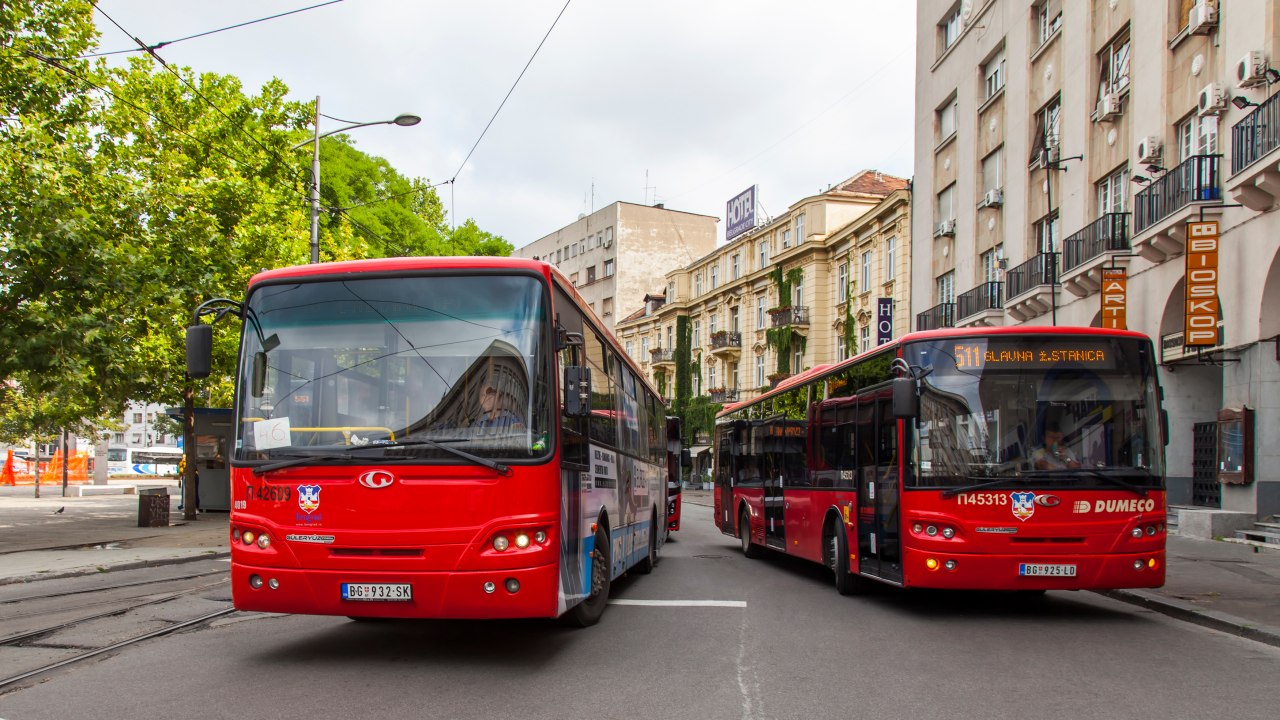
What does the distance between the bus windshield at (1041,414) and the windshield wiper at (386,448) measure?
15.3 ft

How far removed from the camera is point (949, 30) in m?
36.4

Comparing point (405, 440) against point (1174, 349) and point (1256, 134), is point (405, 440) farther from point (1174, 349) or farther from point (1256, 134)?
point (1174, 349)

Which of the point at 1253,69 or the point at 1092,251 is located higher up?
the point at 1253,69

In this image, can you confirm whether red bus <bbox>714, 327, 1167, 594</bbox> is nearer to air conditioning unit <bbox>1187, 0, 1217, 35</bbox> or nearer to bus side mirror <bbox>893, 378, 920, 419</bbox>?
bus side mirror <bbox>893, 378, 920, 419</bbox>

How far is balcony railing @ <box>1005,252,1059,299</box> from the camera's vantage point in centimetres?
2634

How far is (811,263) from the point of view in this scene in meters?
51.4

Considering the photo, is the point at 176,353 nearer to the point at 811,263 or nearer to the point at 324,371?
the point at 324,371

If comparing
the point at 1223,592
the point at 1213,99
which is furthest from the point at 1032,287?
the point at 1223,592

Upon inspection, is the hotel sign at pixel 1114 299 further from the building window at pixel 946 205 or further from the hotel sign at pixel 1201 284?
the building window at pixel 946 205

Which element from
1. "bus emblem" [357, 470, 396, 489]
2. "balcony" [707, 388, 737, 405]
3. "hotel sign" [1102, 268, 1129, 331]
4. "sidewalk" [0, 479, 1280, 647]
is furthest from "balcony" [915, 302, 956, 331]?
"bus emblem" [357, 470, 396, 489]

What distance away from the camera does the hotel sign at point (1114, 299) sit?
22.7 meters

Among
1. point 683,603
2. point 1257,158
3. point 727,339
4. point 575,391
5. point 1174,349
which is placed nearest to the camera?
point 575,391

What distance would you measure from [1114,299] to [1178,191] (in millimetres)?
3352

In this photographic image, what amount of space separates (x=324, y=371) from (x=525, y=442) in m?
1.48
